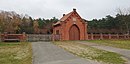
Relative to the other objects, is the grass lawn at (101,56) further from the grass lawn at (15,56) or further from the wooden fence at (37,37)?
the wooden fence at (37,37)

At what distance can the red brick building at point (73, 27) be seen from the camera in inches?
1868

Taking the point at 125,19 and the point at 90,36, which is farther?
the point at 125,19

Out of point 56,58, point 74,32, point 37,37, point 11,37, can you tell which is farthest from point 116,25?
point 56,58

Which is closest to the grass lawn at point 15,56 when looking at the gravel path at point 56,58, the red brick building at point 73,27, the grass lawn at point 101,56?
the gravel path at point 56,58

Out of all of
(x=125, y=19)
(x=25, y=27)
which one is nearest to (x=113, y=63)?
(x=25, y=27)

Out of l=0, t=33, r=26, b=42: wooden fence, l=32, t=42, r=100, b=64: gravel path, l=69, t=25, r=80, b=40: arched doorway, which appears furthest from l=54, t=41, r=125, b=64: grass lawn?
l=69, t=25, r=80, b=40: arched doorway

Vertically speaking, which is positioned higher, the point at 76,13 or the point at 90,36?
the point at 76,13

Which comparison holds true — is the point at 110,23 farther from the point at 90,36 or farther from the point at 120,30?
the point at 90,36

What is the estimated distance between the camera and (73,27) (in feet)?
160

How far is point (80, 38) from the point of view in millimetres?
48469

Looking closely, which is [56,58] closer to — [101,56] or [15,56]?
[101,56]

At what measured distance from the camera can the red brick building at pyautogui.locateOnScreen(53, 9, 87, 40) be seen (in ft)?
156

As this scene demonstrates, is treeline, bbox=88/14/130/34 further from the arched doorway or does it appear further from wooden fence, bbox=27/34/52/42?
wooden fence, bbox=27/34/52/42

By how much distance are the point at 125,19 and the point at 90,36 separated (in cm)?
3076
